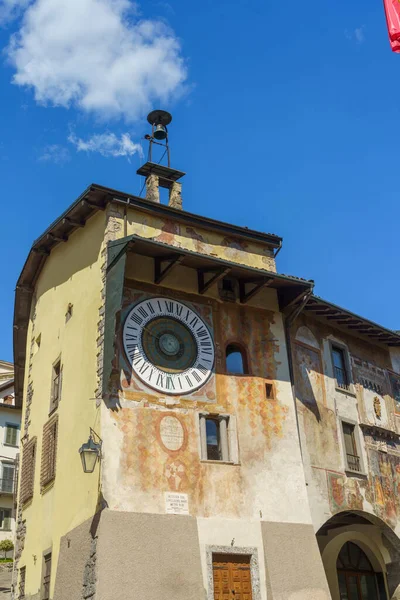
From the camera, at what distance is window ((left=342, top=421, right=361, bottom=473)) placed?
1944cm

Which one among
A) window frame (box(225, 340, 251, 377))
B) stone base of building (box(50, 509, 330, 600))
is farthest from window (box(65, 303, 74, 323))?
stone base of building (box(50, 509, 330, 600))

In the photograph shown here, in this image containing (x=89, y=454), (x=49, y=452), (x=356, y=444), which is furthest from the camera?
(x=356, y=444)

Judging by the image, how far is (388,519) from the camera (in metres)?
19.5

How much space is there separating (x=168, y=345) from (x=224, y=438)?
8.02 ft

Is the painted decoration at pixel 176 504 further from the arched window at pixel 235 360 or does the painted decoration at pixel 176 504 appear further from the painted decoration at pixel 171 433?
the arched window at pixel 235 360

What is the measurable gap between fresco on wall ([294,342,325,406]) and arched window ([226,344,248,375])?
68.3 inches

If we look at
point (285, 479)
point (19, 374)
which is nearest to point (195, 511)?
point (285, 479)

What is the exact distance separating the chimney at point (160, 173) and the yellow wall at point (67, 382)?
251cm

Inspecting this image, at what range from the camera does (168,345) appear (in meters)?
17.1

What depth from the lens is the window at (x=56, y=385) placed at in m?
18.4

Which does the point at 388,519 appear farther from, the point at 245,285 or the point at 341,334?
the point at 245,285

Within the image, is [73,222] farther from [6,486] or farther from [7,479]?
[7,479]

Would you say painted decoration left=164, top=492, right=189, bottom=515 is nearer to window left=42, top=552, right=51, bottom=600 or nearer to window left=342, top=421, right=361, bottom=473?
window left=42, top=552, right=51, bottom=600

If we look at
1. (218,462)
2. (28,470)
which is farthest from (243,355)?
(28,470)
